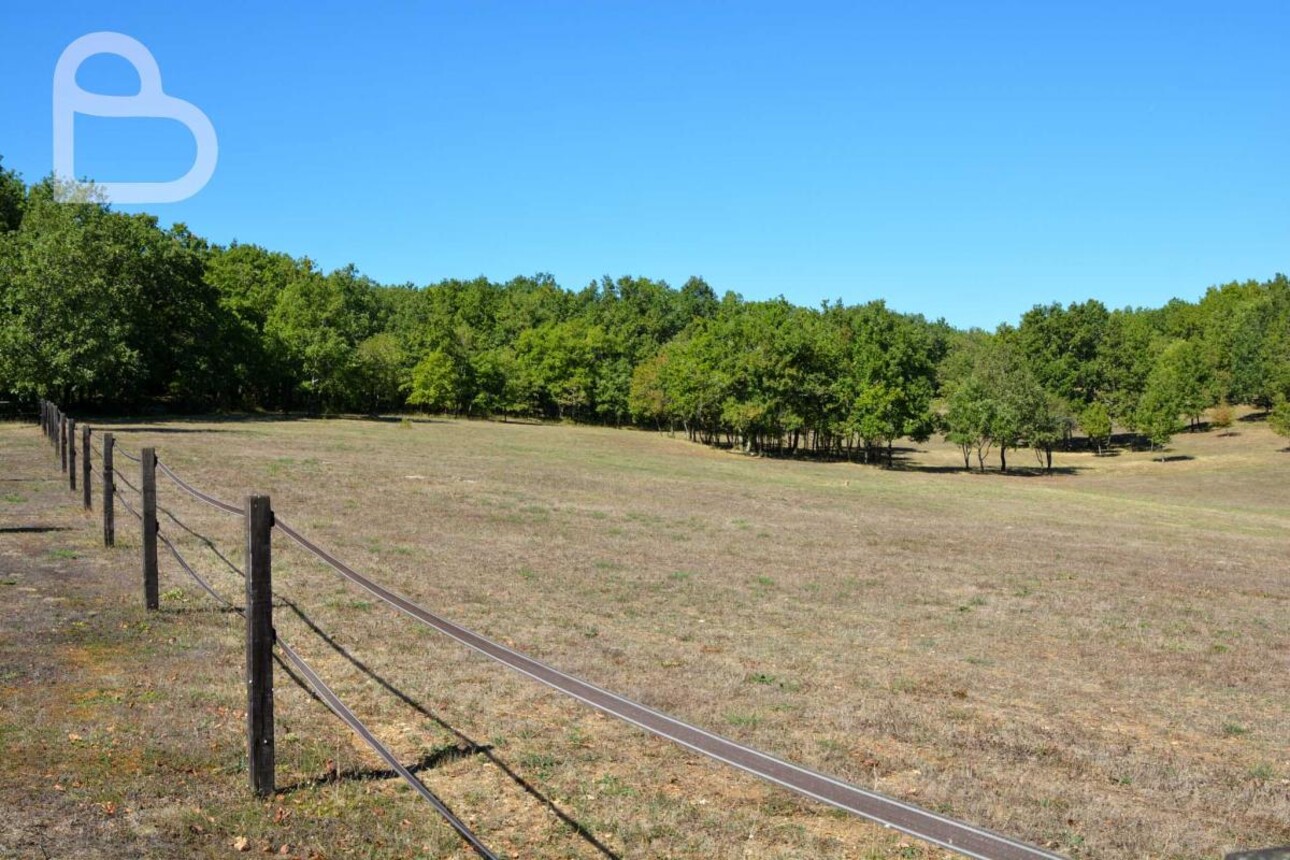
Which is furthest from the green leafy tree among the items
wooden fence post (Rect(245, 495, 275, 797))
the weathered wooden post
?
wooden fence post (Rect(245, 495, 275, 797))

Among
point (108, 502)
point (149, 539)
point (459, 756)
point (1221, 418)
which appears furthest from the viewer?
point (1221, 418)

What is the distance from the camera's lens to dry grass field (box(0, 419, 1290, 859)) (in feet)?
21.2

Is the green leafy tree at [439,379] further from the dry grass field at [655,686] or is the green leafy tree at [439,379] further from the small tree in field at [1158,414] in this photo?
the dry grass field at [655,686]

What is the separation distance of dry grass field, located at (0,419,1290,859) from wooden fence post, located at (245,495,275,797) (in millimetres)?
247

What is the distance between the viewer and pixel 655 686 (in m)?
10.1

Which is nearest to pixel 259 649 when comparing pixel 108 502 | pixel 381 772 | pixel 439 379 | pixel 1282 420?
pixel 381 772

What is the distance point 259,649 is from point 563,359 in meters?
107

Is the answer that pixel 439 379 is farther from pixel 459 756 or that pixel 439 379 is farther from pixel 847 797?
pixel 847 797

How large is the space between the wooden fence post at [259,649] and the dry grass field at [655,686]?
0.25 m

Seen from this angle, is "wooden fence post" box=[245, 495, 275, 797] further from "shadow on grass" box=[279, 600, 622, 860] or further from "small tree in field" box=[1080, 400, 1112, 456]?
"small tree in field" box=[1080, 400, 1112, 456]

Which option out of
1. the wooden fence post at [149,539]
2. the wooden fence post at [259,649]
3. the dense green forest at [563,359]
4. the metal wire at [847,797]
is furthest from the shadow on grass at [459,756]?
the dense green forest at [563,359]

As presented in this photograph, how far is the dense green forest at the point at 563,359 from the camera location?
196 feet

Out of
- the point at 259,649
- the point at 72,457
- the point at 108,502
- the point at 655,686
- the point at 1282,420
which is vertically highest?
the point at 1282,420

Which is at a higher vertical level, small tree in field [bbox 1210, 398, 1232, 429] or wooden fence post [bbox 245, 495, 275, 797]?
small tree in field [bbox 1210, 398, 1232, 429]
